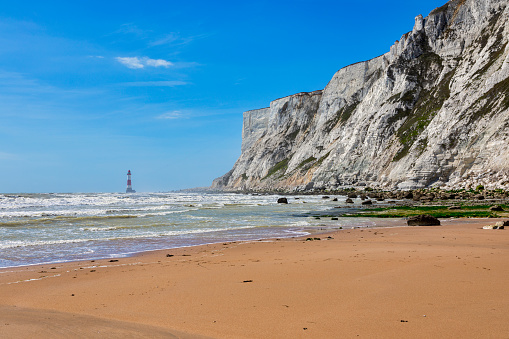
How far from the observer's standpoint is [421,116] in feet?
201

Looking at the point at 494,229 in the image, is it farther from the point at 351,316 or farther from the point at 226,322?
the point at 226,322

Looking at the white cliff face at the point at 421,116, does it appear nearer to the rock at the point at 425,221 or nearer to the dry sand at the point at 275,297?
the rock at the point at 425,221

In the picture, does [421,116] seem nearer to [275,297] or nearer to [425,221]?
[425,221]

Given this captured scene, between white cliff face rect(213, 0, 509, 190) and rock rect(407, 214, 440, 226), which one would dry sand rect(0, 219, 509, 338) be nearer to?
rock rect(407, 214, 440, 226)

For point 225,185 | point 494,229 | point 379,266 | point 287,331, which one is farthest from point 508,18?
point 225,185

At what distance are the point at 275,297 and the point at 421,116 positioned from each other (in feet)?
207

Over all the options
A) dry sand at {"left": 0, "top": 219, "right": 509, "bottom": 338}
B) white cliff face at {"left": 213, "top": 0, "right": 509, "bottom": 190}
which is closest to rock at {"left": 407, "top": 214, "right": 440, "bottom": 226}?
dry sand at {"left": 0, "top": 219, "right": 509, "bottom": 338}

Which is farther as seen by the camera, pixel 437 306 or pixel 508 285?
pixel 508 285

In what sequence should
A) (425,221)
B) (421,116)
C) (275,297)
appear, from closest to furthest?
(275,297)
(425,221)
(421,116)

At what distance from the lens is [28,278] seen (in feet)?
24.6

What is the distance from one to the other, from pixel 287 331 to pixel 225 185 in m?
146

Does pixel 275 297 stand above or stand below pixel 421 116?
below

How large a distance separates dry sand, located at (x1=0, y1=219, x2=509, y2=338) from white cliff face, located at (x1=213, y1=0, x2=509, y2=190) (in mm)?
37185

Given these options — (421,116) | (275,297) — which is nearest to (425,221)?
(275,297)
